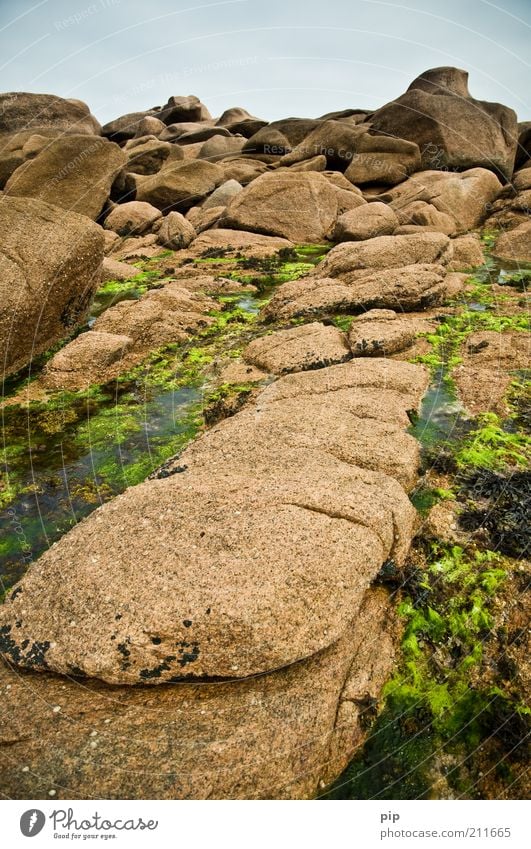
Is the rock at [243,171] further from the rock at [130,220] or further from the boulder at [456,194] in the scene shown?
the boulder at [456,194]

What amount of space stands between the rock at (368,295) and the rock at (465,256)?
4.24 meters

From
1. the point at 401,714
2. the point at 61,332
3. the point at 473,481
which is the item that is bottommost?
the point at 61,332

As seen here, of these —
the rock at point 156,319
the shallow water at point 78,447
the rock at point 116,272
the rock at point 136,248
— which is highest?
the rock at point 156,319

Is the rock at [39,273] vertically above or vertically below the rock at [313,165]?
below

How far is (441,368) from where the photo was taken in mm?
9602

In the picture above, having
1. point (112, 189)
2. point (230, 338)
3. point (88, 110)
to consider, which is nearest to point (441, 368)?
point (230, 338)

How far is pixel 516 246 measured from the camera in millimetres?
18781

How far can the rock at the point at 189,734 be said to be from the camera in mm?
3389

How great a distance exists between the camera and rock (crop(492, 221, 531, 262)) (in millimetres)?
18344

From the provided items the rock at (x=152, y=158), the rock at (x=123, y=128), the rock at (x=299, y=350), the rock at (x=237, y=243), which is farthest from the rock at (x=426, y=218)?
the rock at (x=123, y=128)

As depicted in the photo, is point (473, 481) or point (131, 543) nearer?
point (131, 543)

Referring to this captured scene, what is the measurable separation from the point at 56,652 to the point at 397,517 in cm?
318

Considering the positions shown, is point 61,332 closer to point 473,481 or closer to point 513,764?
point 473,481

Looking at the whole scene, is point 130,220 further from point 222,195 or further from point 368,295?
point 368,295
